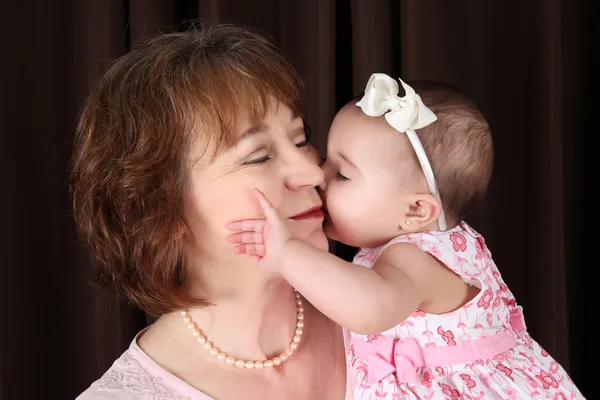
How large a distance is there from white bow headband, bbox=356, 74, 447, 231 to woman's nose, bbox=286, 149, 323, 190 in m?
0.14

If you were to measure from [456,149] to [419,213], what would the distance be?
133mm

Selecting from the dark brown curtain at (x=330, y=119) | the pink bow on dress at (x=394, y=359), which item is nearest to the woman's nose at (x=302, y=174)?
the pink bow on dress at (x=394, y=359)

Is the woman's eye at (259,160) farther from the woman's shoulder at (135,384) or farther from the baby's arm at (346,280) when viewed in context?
the woman's shoulder at (135,384)

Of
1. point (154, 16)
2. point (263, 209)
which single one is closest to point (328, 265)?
point (263, 209)

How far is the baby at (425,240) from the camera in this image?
153 centimetres

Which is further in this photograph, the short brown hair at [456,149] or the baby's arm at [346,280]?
the short brown hair at [456,149]

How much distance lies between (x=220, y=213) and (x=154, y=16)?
798 millimetres

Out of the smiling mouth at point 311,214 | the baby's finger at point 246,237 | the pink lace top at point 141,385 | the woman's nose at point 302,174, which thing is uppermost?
the woman's nose at point 302,174

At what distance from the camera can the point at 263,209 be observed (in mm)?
1495

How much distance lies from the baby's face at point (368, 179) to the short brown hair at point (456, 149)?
0.14ft

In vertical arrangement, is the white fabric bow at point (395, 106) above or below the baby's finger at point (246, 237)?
above

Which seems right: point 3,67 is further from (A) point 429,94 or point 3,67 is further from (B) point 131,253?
(A) point 429,94

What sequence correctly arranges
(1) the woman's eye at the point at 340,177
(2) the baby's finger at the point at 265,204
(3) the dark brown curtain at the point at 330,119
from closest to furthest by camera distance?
(2) the baby's finger at the point at 265,204 → (1) the woman's eye at the point at 340,177 → (3) the dark brown curtain at the point at 330,119

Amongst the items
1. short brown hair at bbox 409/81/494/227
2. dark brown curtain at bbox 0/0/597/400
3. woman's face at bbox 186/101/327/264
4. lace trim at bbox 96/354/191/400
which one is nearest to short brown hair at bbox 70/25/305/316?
woman's face at bbox 186/101/327/264
